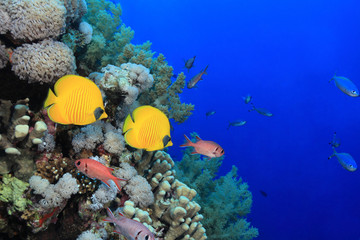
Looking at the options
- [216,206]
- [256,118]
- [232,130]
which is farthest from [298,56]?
[216,206]

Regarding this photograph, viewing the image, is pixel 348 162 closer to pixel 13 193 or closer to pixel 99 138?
pixel 99 138

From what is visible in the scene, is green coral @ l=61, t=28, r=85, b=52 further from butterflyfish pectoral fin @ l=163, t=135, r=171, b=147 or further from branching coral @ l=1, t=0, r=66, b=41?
butterflyfish pectoral fin @ l=163, t=135, r=171, b=147

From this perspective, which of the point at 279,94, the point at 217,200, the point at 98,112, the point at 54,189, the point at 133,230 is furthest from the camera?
the point at 279,94

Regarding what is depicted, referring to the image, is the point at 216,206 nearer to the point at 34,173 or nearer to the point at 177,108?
the point at 177,108

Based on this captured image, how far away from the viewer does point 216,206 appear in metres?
5.79

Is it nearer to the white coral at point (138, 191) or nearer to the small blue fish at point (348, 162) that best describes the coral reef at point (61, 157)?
the white coral at point (138, 191)

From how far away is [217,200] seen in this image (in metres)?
5.94

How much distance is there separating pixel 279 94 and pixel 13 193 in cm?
5933

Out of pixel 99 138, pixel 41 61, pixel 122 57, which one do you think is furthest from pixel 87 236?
pixel 122 57

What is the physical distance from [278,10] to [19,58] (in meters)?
74.8

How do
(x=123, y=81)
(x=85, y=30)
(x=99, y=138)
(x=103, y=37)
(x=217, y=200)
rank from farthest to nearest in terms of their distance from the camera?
(x=217, y=200), (x=103, y=37), (x=85, y=30), (x=123, y=81), (x=99, y=138)

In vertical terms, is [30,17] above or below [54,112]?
above

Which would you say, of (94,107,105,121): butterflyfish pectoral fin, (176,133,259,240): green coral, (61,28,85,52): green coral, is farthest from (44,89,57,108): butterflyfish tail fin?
(176,133,259,240): green coral

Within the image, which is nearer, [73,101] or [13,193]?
[73,101]
